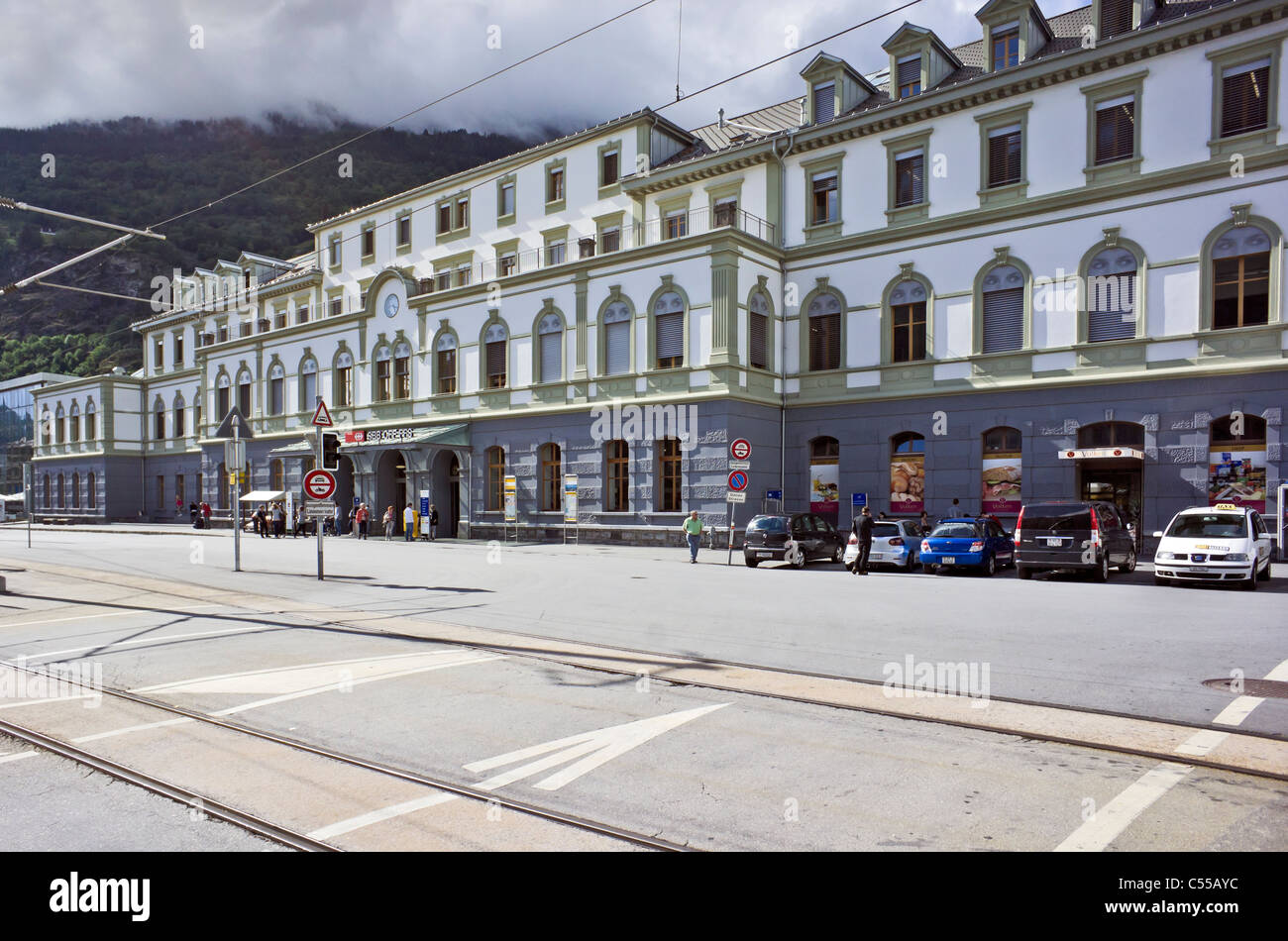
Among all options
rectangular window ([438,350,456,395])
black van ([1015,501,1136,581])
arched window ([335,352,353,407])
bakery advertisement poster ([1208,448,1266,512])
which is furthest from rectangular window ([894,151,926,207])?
arched window ([335,352,353,407])

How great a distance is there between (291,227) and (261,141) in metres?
24.8

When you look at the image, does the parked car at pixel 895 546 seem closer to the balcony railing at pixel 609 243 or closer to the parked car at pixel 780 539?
the parked car at pixel 780 539

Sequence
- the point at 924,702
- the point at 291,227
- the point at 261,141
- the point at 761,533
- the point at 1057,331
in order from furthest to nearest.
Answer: the point at 261,141 < the point at 291,227 < the point at 1057,331 < the point at 761,533 < the point at 924,702

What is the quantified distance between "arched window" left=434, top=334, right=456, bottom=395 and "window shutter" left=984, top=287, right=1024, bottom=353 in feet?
75.3

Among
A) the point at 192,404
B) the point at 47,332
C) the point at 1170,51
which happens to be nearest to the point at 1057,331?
the point at 1170,51

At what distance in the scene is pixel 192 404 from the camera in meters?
62.1

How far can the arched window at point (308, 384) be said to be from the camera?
155 feet

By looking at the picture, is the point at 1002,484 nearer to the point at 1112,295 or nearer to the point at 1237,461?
the point at 1237,461

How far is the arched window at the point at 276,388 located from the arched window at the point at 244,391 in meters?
2.87

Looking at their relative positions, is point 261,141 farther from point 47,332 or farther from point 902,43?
point 902,43

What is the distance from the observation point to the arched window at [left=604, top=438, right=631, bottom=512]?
33469 millimetres

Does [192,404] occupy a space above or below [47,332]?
below

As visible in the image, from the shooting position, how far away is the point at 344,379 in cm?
4534
